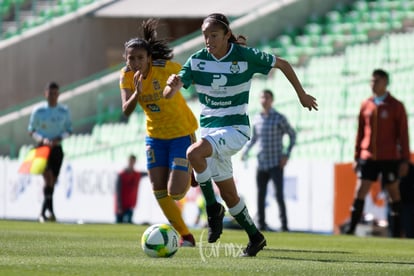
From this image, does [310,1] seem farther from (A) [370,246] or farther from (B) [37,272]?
(B) [37,272]

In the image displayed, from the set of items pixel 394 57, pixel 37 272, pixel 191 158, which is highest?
pixel 394 57

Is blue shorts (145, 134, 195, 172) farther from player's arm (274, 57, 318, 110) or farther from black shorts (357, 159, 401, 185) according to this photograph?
black shorts (357, 159, 401, 185)

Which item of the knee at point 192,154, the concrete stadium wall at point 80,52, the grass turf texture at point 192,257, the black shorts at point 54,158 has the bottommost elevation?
the grass turf texture at point 192,257

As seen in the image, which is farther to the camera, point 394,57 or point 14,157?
point 14,157

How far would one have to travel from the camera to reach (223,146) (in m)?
10.6

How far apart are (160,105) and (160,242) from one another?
2267 millimetres

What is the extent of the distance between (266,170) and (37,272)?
10.4 metres

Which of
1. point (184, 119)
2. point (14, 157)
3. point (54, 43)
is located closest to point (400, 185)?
point (184, 119)

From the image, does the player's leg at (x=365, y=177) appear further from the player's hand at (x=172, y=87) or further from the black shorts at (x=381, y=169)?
the player's hand at (x=172, y=87)

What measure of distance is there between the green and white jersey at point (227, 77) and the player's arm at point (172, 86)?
0.14 metres

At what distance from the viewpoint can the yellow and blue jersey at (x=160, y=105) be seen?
Answer: 12.2 metres

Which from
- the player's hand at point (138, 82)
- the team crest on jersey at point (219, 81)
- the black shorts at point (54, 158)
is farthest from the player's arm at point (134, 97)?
the black shorts at point (54, 158)

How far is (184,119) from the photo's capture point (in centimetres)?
1248

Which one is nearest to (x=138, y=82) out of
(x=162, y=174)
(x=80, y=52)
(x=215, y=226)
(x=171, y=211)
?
(x=162, y=174)
